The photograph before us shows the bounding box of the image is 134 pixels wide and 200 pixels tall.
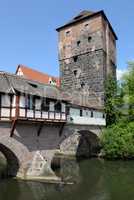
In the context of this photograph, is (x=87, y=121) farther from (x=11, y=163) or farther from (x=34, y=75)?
(x=34, y=75)

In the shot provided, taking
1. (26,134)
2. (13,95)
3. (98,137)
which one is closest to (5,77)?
(13,95)

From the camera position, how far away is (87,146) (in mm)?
33219

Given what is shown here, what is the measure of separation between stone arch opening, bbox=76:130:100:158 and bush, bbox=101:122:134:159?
67.4 inches

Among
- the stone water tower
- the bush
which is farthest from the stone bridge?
the stone water tower

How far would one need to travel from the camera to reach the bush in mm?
27656

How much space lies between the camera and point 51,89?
76.1ft

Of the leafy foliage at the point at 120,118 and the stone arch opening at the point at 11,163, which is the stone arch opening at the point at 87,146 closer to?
the leafy foliage at the point at 120,118

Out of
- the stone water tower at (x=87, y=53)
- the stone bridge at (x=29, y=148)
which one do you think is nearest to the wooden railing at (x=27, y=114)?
the stone bridge at (x=29, y=148)

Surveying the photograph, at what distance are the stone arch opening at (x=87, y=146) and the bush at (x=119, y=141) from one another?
1712 millimetres

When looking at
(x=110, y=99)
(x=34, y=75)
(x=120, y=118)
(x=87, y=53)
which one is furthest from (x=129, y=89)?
(x=34, y=75)

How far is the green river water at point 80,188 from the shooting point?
14875 mm

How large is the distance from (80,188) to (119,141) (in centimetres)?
1251

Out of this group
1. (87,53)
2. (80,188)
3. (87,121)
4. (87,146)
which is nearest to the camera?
(80,188)

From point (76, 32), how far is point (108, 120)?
500 inches
